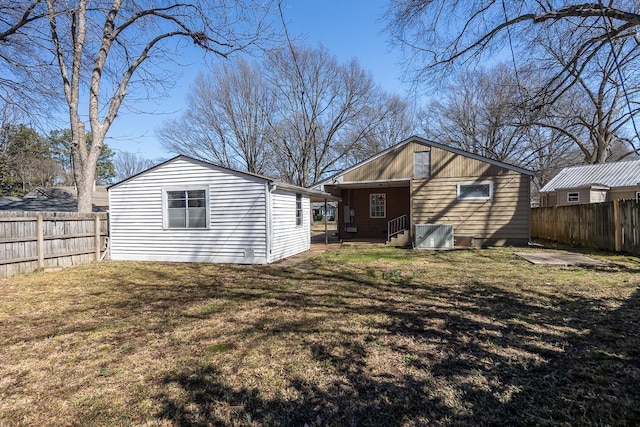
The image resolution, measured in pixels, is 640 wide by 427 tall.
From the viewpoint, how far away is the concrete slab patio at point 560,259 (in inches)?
332

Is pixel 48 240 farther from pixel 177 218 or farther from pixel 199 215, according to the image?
pixel 199 215

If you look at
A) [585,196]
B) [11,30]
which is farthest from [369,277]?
[585,196]

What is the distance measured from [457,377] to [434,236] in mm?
10594

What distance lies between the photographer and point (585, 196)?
63.5ft

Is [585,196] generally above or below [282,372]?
above

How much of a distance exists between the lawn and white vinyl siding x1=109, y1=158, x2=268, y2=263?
311 cm

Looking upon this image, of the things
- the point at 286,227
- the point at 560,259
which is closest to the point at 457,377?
the point at 286,227

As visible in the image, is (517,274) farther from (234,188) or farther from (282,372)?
(234,188)

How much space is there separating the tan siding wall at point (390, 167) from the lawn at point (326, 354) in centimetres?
821

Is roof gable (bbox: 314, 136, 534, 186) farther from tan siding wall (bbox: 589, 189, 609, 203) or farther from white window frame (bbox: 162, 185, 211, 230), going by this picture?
tan siding wall (bbox: 589, 189, 609, 203)

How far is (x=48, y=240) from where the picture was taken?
8.70m

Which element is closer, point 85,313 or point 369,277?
point 85,313

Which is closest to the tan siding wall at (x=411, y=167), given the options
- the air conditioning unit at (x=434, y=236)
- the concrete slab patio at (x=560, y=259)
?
the air conditioning unit at (x=434, y=236)

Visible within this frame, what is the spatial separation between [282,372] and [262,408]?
526 mm
